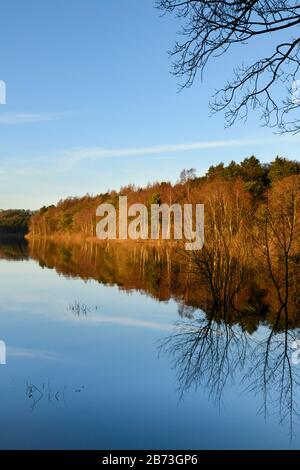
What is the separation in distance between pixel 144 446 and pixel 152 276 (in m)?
18.2

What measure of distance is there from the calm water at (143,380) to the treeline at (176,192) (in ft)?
80.2

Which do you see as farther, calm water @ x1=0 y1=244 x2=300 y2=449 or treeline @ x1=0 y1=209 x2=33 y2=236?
treeline @ x1=0 y1=209 x2=33 y2=236

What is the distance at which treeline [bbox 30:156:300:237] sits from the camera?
4403 centimetres

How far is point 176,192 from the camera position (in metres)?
55.7

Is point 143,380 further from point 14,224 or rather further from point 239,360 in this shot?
point 14,224

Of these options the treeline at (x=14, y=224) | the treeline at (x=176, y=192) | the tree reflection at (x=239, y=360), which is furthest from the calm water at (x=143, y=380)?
the treeline at (x=14, y=224)

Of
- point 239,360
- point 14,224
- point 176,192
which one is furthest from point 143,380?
point 14,224

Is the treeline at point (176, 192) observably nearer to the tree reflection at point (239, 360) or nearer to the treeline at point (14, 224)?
the tree reflection at point (239, 360)

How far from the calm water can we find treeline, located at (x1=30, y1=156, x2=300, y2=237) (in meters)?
24.4

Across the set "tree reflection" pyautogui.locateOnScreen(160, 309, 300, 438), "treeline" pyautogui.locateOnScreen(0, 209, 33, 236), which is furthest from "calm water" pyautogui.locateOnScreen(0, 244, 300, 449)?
"treeline" pyautogui.locateOnScreen(0, 209, 33, 236)

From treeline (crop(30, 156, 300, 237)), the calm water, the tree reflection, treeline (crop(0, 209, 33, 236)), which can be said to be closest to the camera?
the calm water

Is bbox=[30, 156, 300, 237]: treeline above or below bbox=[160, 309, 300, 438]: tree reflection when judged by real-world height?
above

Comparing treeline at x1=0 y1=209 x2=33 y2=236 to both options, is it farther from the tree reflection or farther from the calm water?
the tree reflection

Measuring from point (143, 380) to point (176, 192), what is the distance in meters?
48.6
